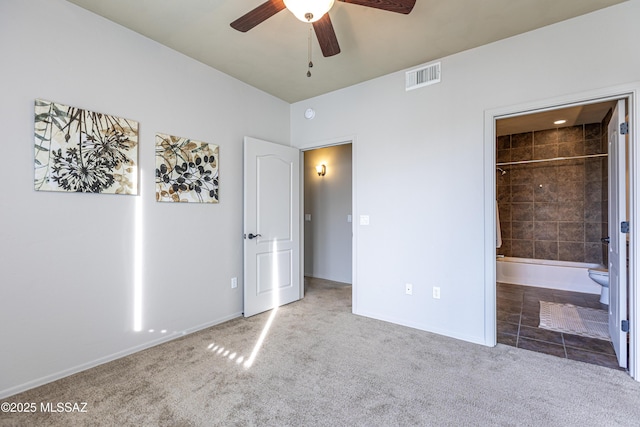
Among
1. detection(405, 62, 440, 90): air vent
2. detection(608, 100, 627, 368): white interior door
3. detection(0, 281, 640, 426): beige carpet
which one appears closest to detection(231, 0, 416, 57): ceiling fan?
detection(405, 62, 440, 90): air vent

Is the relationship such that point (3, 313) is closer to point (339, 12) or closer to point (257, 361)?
point (257, 361)

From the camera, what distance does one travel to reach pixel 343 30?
2.46m

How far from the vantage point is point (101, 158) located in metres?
2.32

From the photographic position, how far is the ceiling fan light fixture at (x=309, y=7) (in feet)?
5.18

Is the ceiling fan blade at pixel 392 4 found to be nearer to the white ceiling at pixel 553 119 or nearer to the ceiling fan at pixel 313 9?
the ceiling fan at pixel 313 9

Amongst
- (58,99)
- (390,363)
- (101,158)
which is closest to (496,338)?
(390,363)

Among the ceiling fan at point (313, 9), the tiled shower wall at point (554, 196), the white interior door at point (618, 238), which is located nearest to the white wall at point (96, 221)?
the ceiling fan at point (313, 9)

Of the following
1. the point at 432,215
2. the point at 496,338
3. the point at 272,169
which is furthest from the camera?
the point at 272,169

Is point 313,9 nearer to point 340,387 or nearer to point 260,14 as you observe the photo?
point 260,14

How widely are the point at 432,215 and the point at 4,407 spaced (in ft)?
11.6

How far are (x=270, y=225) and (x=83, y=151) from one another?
1.96m

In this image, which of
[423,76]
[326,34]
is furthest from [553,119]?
[326,34]

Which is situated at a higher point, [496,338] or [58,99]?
[58,99]

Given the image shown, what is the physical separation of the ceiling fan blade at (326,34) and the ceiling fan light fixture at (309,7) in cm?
10
